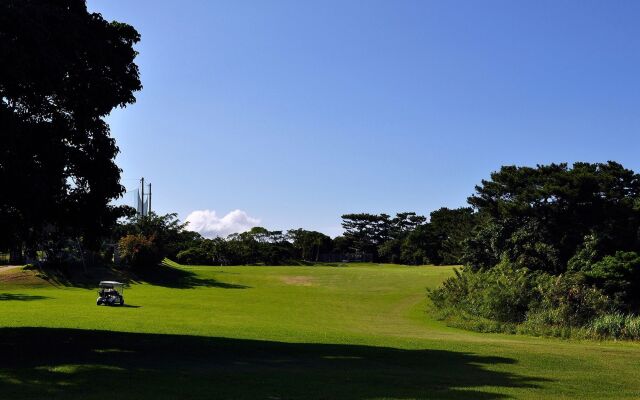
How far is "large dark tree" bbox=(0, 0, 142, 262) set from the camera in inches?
611

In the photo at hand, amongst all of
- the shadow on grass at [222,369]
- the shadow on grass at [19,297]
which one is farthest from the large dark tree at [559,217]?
the shadow on grass at [19,297]

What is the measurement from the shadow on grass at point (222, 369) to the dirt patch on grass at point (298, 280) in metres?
38.1

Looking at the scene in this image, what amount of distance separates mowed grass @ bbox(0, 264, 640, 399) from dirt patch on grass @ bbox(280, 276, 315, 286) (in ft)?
65.4

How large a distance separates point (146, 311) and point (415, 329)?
15.5 m

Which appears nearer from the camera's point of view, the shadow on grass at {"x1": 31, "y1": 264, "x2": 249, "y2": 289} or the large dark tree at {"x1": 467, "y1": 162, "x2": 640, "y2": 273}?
the large dark tree at {"x1": 467, "y1": 162, "x2": 640, "y2": 273}

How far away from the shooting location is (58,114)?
18.5 meters

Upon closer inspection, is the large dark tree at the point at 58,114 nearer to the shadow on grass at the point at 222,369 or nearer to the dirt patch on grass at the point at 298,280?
the shadow on grass at the point at 222,369

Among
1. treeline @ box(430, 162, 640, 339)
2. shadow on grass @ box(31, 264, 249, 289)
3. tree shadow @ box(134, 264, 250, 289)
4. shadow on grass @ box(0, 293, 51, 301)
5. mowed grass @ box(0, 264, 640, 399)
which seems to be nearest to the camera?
mowed grass @ box(0, 264, 640, 399)

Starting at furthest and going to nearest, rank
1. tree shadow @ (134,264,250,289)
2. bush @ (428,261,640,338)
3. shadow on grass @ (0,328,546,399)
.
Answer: tree shadow @ (134,264,250,289) → bush @ (428,261,640,338) → shadow on grass @ (0,328,546,399)

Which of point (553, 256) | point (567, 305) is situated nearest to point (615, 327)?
point (567, 305)

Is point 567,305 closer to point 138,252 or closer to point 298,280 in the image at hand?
point 298,280

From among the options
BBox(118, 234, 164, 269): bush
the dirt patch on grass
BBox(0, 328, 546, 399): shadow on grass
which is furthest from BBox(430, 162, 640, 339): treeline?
BBox(118, 234, 164, 269): bush

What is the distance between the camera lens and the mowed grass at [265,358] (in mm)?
12750

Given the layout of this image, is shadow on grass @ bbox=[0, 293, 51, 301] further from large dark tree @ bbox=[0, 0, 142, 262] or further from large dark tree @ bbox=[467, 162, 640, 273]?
large dark tree @ bbox=[467, 162, 640, 273]
